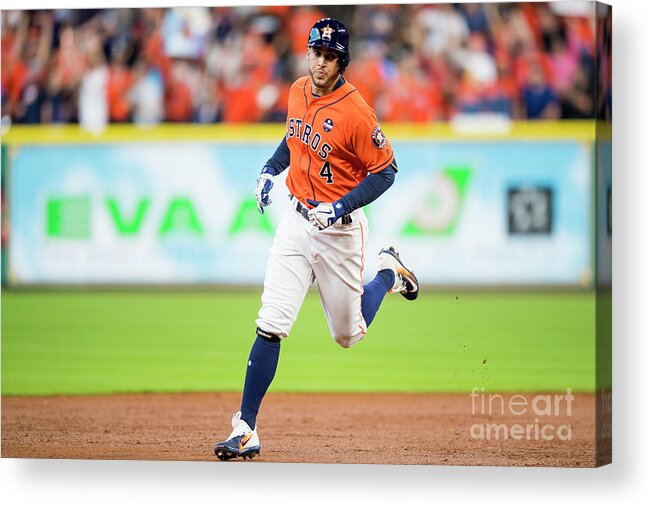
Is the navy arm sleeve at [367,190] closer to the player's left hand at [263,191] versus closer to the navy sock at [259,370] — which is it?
the player's left hand at [263,191]

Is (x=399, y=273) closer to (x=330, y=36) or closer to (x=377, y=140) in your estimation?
(x=377, y=140)

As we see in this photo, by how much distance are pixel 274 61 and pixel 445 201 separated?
1.43 m

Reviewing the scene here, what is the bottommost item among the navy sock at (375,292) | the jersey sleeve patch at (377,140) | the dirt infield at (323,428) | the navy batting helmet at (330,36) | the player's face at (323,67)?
the dirt infield at (323,428)

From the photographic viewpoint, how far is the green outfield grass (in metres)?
7.59

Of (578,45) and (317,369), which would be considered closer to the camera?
(578,45)

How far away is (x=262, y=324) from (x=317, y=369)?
6.03 ft

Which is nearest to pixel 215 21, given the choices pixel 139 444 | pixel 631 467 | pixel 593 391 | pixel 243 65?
pixel 243 65

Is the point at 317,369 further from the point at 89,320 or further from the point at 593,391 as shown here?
the point at 593,391

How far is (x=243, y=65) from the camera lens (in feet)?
26.5

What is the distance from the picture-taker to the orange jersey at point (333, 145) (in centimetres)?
690

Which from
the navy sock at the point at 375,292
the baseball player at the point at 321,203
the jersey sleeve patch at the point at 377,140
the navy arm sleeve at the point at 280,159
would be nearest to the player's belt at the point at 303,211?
the baseball player at the point at 321,203

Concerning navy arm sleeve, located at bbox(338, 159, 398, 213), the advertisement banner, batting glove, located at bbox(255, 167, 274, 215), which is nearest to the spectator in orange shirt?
the advertisement banner

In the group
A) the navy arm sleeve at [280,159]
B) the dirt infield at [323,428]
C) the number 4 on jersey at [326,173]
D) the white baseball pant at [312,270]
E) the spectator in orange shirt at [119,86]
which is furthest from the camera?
the spectator in orange shirt at [119,86]

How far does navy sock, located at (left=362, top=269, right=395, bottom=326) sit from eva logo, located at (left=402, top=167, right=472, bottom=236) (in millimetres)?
488
